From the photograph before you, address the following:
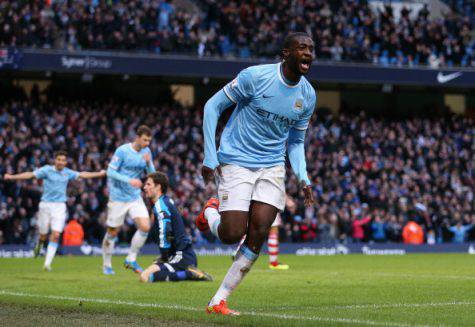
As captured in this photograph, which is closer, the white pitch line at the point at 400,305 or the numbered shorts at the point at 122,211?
the white pitch line at the point at 400,305

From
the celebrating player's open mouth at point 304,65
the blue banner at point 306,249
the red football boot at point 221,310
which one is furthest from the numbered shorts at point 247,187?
the blue banner at point 306,249

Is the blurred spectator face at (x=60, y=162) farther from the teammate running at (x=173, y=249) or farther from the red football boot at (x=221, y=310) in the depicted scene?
the red football boot at (x=221, y=310)

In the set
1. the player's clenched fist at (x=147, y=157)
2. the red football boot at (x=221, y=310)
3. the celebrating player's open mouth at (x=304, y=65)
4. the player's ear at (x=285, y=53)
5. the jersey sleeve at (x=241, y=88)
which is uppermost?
the player's ear at (x=285, y=53)

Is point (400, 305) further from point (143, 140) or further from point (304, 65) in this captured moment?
point (143, 140)

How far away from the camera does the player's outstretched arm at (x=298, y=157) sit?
9.15 metres

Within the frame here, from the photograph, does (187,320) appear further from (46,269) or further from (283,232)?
(283,232)

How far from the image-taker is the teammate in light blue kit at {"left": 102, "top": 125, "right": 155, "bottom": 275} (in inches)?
626

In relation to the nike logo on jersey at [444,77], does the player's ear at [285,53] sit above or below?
below

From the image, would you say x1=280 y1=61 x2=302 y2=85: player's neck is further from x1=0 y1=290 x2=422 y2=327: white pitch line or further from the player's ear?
x1=0 y1=290 x2=422 y2=327: white pitch line

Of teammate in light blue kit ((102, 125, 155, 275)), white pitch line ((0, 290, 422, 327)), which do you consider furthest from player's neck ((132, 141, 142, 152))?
white pitch line ((0, 290, 422, 327))

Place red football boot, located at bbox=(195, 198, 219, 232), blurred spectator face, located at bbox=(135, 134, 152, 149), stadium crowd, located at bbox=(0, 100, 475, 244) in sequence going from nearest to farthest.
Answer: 1. red football boot, located at bbox=(195, 198, 219, 232)
2. blurred spectator face, located at bbox=(135, 134, 152, 149)
3. stadium crowd, located at bbox=(0, 100, 475, 244)

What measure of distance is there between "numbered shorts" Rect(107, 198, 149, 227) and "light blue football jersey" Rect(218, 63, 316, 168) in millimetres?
7787

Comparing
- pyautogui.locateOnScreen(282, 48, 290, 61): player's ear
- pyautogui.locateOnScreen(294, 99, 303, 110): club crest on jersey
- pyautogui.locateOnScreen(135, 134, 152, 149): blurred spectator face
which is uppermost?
pyautogui.locateOnScreen(282, 48, 290, 61): player's ear

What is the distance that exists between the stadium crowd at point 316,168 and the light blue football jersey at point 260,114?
59.7 ft
